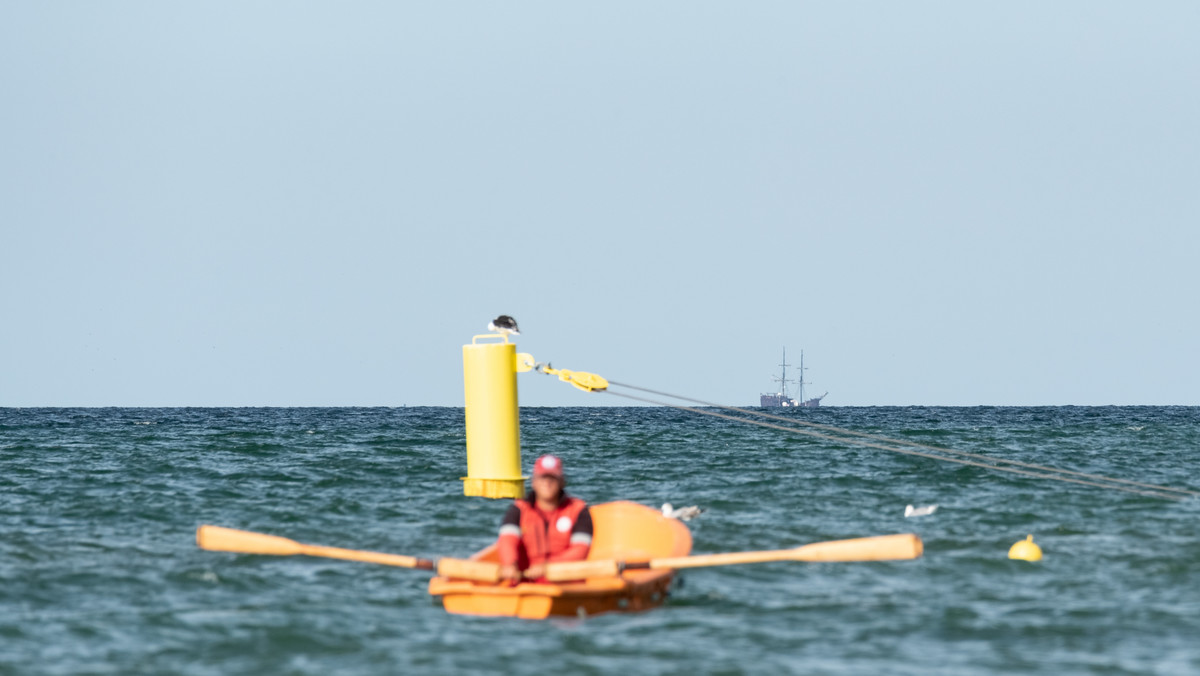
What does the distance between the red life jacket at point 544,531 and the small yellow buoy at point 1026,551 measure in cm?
531

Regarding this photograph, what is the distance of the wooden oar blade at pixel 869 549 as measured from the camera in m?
11.4

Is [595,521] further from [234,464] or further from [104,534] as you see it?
[234,464]

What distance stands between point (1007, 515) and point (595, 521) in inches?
284

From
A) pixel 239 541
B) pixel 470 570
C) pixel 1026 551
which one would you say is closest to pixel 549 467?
pixel 470 570

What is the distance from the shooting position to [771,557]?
1171cm

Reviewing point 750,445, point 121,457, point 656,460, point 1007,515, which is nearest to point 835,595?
point 1007,515

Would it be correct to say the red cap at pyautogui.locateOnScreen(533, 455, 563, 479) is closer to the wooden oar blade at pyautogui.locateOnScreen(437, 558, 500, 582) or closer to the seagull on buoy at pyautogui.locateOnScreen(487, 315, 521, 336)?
the wooden oar blade at pyautogui.locateOnScreen(437, 558, 500, 582)

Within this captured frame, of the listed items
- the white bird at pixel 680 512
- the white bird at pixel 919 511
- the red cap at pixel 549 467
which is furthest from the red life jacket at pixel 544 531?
the white bird at pixel 919 511

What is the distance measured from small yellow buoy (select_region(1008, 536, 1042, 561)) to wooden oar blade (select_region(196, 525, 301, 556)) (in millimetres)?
7651

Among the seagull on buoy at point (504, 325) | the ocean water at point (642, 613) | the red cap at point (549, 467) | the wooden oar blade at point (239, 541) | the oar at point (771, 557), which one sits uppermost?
the seagull on buoy at point (504, 325)

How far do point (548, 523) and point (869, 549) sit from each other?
285cm

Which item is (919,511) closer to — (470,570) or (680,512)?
(680,512)

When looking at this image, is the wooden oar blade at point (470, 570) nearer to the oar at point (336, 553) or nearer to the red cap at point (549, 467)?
the oar at point (336, 553)

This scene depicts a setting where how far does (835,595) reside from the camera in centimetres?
1233
